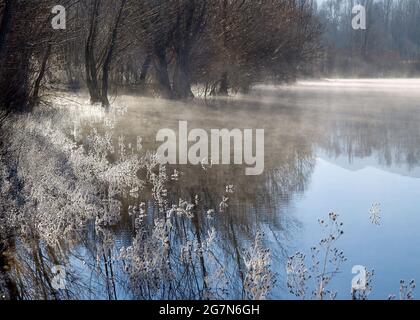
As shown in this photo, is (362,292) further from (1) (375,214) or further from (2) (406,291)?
(1) (375,214)

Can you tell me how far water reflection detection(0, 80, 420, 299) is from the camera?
5.50m

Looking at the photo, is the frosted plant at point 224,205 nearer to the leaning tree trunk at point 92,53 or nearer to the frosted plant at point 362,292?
the frosted plant at point 362,292

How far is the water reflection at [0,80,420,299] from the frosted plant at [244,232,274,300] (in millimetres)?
113

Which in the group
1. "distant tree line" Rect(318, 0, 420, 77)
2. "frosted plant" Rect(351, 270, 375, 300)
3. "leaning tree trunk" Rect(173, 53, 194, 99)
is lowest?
"frosted plant" Rect(351, 270, 375, 300)

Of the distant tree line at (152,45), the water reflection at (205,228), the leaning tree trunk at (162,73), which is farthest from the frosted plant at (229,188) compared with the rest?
the leaning tree trunk at (162,73)

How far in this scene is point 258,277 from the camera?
17.1 feet

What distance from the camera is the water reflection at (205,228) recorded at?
5.50 metres

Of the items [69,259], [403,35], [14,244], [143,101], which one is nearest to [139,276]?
[69,259]

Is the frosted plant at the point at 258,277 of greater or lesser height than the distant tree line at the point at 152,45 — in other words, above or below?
below

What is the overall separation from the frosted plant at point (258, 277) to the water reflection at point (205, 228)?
0.11 m

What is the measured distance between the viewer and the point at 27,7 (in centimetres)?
1187

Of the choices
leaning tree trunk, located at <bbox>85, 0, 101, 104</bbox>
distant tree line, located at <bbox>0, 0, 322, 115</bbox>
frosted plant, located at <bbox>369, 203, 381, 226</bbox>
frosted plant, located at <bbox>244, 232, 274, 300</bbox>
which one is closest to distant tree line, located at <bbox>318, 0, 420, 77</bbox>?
distant tree line, located at <bbox>0, 0, 322, 115</bbox>

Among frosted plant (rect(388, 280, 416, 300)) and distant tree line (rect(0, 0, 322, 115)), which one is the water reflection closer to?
frosted plant (rect(388, 280, 416, 300))

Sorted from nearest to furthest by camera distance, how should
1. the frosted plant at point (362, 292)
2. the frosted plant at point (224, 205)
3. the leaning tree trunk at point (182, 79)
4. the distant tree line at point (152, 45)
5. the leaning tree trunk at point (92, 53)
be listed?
the frosted plant at point (362, 292) < the frosted plant at point (224, 205) < the distant tree line at point (152, 45) < the leaning tree trunk at point (92, 53) < the leaning tree trunk at point (182, 79)
